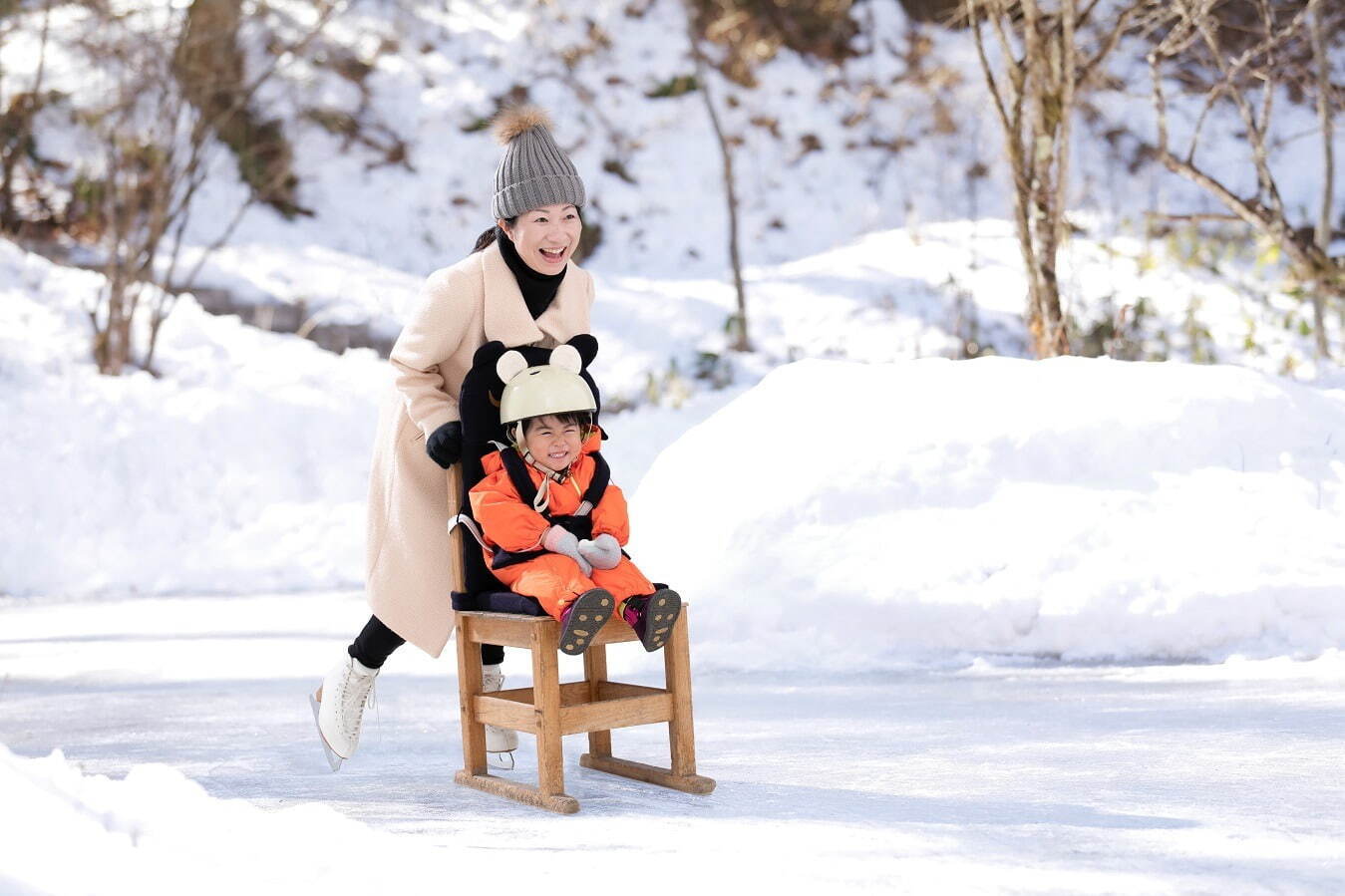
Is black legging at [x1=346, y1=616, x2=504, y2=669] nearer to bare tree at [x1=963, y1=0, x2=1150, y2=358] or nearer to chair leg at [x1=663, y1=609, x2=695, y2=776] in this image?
chair leg at [x1=663, y1=609, x2=695, y2=776]

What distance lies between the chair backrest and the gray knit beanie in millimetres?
319

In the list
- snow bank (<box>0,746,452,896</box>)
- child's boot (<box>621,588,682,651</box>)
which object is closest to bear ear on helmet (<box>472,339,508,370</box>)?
child's boot (<box>621,588,682,651</box>)

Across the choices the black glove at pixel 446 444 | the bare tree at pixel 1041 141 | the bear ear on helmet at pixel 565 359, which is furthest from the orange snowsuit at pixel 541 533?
the bare tree at pixel 1041 141

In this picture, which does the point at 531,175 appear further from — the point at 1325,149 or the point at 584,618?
the point at 1325,149

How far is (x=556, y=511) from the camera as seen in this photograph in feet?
9.87

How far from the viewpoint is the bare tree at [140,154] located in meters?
10.8

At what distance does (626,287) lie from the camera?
14.0 metres

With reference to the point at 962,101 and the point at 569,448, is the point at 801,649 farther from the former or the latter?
the point at 962,101

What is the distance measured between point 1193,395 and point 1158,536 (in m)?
0.75

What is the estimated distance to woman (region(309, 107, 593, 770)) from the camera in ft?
10.5

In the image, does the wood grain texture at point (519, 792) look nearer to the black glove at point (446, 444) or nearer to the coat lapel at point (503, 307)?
the black glove at point (446, 444)

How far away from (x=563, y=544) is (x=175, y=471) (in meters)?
6.79

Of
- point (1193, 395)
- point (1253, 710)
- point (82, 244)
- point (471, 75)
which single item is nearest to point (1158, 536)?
point (1193, 395)

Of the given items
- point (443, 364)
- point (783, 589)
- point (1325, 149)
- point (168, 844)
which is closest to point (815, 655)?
point (783, 589)
